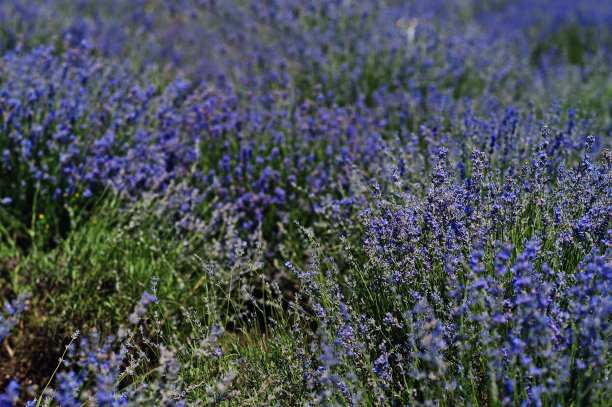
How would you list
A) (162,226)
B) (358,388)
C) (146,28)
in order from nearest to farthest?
(358,388)
(162,226)
(146,28)

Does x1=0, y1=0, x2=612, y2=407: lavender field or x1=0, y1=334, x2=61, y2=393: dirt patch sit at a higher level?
x1=0, y1=0, x2=612, y2=407: lavender field

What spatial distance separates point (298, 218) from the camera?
3301 millimetres

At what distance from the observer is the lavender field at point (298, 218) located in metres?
1.71

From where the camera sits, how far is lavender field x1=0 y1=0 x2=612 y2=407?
171 centimetres

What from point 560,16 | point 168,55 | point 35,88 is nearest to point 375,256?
point 35,88

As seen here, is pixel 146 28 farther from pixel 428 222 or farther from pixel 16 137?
pixel 428 222

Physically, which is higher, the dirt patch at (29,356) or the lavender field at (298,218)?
the lavender field at (298,218)

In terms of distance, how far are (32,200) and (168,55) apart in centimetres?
288

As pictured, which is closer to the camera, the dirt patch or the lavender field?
the lavender field

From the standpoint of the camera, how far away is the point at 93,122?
11.1 ft

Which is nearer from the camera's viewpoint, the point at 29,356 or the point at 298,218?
the point at 29,356

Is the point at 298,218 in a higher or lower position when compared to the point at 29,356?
higher

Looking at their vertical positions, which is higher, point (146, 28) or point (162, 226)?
point (146, 28)

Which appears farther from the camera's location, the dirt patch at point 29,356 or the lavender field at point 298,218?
the dirt patch at point 29,356
